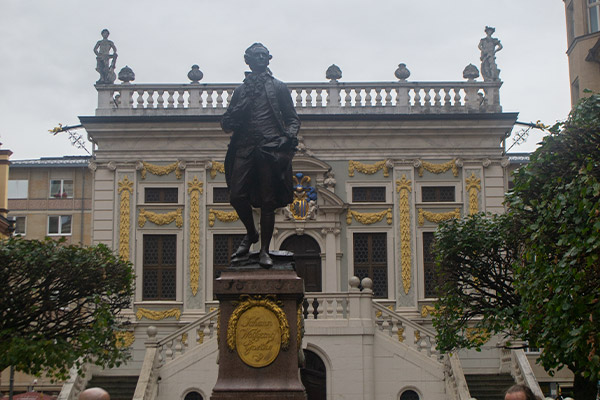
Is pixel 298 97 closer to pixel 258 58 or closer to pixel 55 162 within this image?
pixel 258 58

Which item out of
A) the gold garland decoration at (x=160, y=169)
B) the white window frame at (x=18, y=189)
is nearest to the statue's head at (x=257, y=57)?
the gold garland decoration at (x=160, y=169)

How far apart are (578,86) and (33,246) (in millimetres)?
16844

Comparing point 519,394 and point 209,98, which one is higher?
point 209,98

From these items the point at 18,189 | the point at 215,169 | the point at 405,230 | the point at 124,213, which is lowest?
the point at 405,230

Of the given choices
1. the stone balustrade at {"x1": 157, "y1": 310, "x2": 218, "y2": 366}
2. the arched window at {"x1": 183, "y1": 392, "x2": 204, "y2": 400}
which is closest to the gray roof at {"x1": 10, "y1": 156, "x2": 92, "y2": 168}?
the stone balustrade at {"x1": 157, "y1": 310, "x2": 218, "y2": 366}

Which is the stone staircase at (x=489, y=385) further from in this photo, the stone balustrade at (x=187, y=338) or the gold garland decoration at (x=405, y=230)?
the stone balustrade at (x=187, y=338)

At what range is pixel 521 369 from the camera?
877 inches

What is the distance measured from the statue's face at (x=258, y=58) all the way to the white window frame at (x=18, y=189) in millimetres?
33326

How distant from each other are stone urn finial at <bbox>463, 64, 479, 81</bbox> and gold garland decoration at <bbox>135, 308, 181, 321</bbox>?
1165 centimetres

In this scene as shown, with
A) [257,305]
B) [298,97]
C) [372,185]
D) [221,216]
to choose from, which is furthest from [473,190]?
[257,305]

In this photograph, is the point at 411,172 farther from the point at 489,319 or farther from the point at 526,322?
the point at 526,322

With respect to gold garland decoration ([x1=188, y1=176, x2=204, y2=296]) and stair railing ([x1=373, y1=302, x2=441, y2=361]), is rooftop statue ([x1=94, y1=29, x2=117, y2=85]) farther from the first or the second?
Result: stair railing ([x1=373, y1=302, x2=441, y2=361])

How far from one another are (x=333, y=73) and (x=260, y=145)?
18088mm

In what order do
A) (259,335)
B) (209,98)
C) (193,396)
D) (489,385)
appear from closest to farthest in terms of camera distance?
(259,335) < (193,396) < (489,385) < (209,98)
